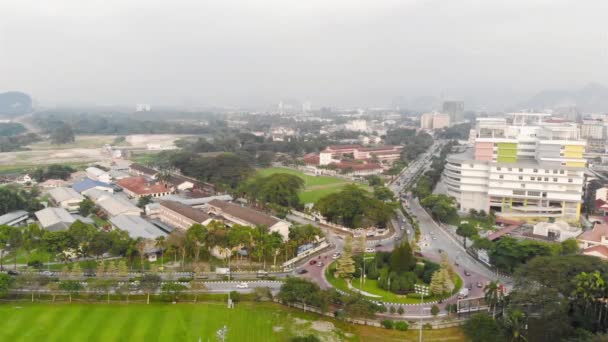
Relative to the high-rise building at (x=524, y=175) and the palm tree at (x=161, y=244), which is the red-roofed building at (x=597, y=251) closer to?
the high-rise building at (x=524, y=175)

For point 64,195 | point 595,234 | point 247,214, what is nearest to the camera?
point 595,234

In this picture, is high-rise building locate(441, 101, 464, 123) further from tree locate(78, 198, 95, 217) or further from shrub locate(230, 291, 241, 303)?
shrub locate(230, 291, 241, 303)

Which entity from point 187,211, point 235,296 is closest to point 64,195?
point 187,211

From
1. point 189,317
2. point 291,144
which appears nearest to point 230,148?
point 291,144

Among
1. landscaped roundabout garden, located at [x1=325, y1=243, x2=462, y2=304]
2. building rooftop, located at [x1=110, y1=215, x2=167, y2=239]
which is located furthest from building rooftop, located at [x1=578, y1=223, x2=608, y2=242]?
building rooftop, located at [x1=110, y1=215, x2=167, y2=239]

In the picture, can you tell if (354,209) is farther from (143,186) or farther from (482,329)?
(143,186)

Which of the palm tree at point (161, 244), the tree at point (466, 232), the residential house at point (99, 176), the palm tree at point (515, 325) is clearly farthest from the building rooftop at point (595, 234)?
the residential house at point (99, 176)
